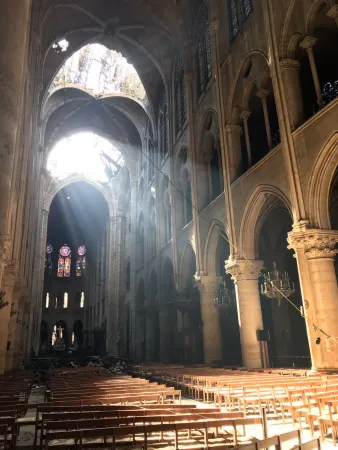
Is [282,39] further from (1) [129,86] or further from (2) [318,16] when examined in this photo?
(1) [129,86]

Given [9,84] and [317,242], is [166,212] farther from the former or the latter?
[9,84]

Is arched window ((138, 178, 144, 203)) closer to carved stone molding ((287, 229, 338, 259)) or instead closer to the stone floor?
carved stone molding ((287, 229, 338, 259))

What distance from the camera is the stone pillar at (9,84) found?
523 cm

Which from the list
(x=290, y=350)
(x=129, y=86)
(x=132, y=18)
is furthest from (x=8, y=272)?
(x=129, y=86)

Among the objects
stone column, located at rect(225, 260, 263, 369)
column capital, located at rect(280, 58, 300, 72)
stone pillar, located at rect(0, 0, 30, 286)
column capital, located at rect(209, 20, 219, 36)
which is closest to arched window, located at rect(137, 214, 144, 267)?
column capital, located at rect(209, 20, 219, 36)

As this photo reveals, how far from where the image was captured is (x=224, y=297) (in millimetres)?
16641

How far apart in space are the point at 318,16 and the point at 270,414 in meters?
12.3

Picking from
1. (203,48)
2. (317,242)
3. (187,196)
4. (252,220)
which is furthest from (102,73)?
(317,242)

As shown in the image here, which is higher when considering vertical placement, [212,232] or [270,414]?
[212,232]

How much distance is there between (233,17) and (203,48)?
3.67 m

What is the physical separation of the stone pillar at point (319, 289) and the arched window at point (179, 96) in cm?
1417

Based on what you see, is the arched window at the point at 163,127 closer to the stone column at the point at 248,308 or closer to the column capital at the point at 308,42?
the stone column at the point at 248,308

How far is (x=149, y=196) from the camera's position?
29.6 m

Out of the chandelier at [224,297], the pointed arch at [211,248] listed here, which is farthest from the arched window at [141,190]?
the chandelier at [224,297]
